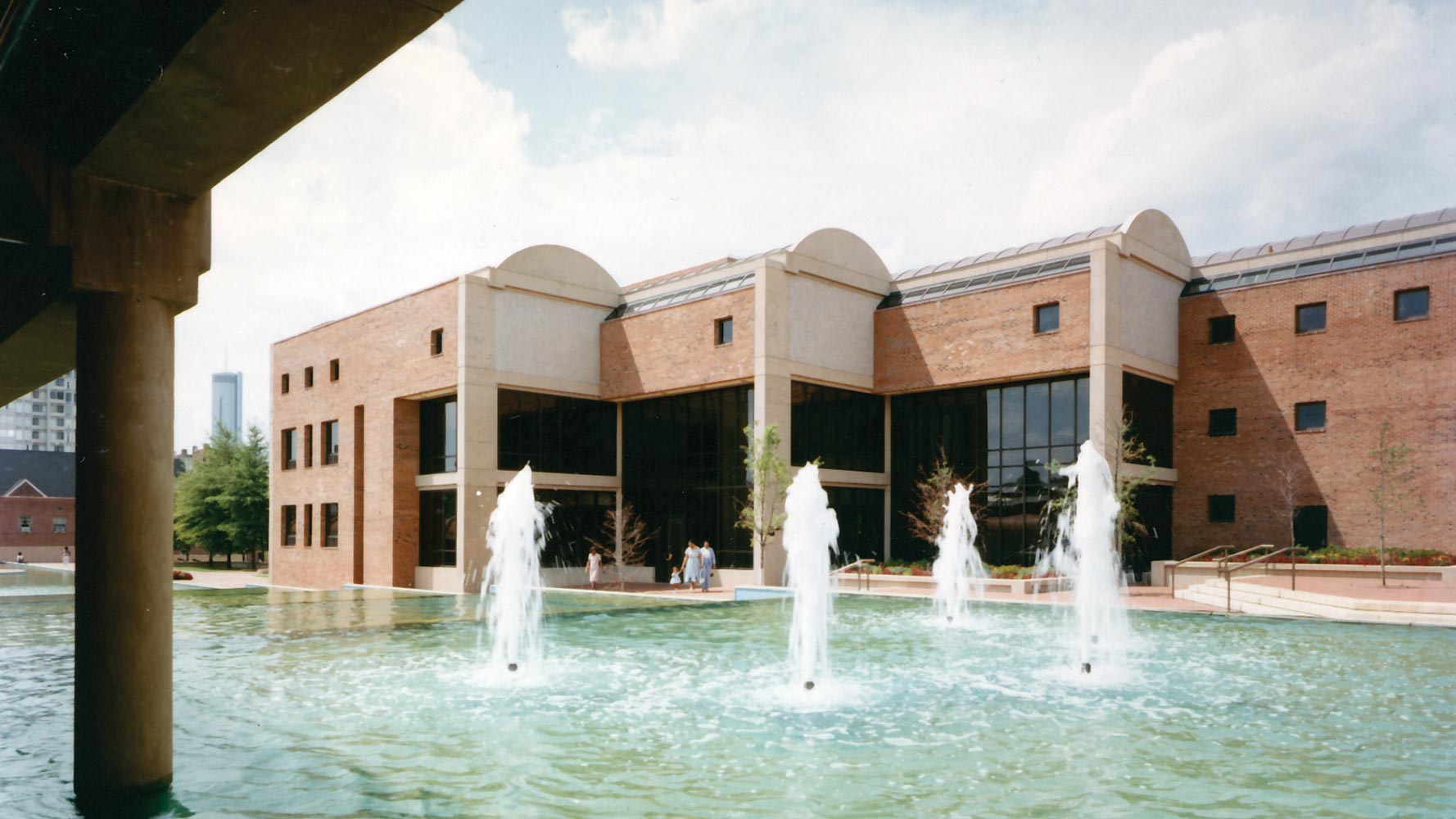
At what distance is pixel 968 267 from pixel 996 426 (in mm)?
4979

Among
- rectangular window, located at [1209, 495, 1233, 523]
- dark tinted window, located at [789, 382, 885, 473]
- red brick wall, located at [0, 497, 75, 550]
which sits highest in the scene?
dark tinted window, located at [789, 382, 885, 473]

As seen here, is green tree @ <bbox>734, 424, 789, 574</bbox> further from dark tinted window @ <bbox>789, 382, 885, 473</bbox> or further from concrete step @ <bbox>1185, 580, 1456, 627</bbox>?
concrete step @ <bbox>1185, 580, 1456, 627</bbox>

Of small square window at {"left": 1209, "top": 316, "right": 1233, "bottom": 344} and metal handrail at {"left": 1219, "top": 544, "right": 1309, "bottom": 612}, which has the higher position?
small square window at {"left": 1209, "top": 316, "right": 1233, "bottom": 344}

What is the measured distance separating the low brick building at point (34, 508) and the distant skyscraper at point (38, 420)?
92.3m

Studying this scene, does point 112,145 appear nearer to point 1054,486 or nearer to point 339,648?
point 339,648

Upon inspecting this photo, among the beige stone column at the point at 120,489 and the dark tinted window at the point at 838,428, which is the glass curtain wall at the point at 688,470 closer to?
the dark tinted window at the point at 838,428

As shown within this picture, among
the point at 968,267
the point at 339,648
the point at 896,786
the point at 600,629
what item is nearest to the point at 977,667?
A: the point at 896,786

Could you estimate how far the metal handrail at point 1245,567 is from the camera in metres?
20.4

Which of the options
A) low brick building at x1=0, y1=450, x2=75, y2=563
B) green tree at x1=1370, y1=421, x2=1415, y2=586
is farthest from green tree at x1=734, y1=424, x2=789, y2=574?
low brick building at x1=0, y1=450, x2=75, y2=563

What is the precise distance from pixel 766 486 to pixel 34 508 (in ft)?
238

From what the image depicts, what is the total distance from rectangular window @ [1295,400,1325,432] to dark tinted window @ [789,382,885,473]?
11.6 metres

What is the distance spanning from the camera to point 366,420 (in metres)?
35.8

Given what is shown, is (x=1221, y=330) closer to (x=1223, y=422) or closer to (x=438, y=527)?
(x=1223, y=422)

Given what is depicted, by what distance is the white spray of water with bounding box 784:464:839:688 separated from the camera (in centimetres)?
1263
